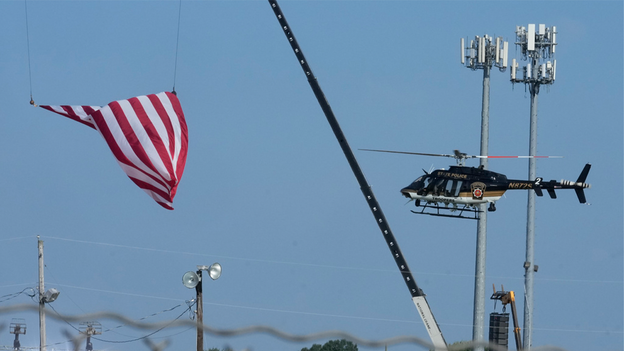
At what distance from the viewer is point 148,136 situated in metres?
27.8

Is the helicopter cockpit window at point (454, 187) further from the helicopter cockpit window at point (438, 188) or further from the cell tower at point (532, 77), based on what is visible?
the cell tower at point (532, 77)

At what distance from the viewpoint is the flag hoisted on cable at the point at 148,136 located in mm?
26672

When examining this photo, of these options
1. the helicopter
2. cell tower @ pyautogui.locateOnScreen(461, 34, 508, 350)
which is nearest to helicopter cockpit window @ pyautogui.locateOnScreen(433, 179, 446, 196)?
the helicopter

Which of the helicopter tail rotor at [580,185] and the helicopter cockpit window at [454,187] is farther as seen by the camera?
the helicopter tail rotor at [580,185]

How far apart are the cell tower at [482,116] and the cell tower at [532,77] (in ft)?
12.6

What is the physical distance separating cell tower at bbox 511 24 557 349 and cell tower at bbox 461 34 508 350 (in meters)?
3.84

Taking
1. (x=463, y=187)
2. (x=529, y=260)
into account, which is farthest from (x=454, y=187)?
(x=529, y=260)

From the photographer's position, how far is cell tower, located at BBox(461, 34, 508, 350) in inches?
2275

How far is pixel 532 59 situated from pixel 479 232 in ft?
49.4

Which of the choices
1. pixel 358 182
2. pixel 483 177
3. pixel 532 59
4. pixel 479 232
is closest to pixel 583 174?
pixel 483 177

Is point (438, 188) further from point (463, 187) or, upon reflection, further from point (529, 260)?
point (529, 260)

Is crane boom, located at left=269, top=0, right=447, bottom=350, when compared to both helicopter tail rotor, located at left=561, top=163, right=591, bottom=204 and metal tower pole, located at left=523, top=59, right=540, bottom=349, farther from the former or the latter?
metal tower pole, located at left=523, top=59, right=540, bottom=349

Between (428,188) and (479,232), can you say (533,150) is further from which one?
(428,188)

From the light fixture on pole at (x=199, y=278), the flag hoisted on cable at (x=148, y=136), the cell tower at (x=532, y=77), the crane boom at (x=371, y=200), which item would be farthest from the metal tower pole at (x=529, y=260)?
the light fixture on pole at (x=199, y=278)
